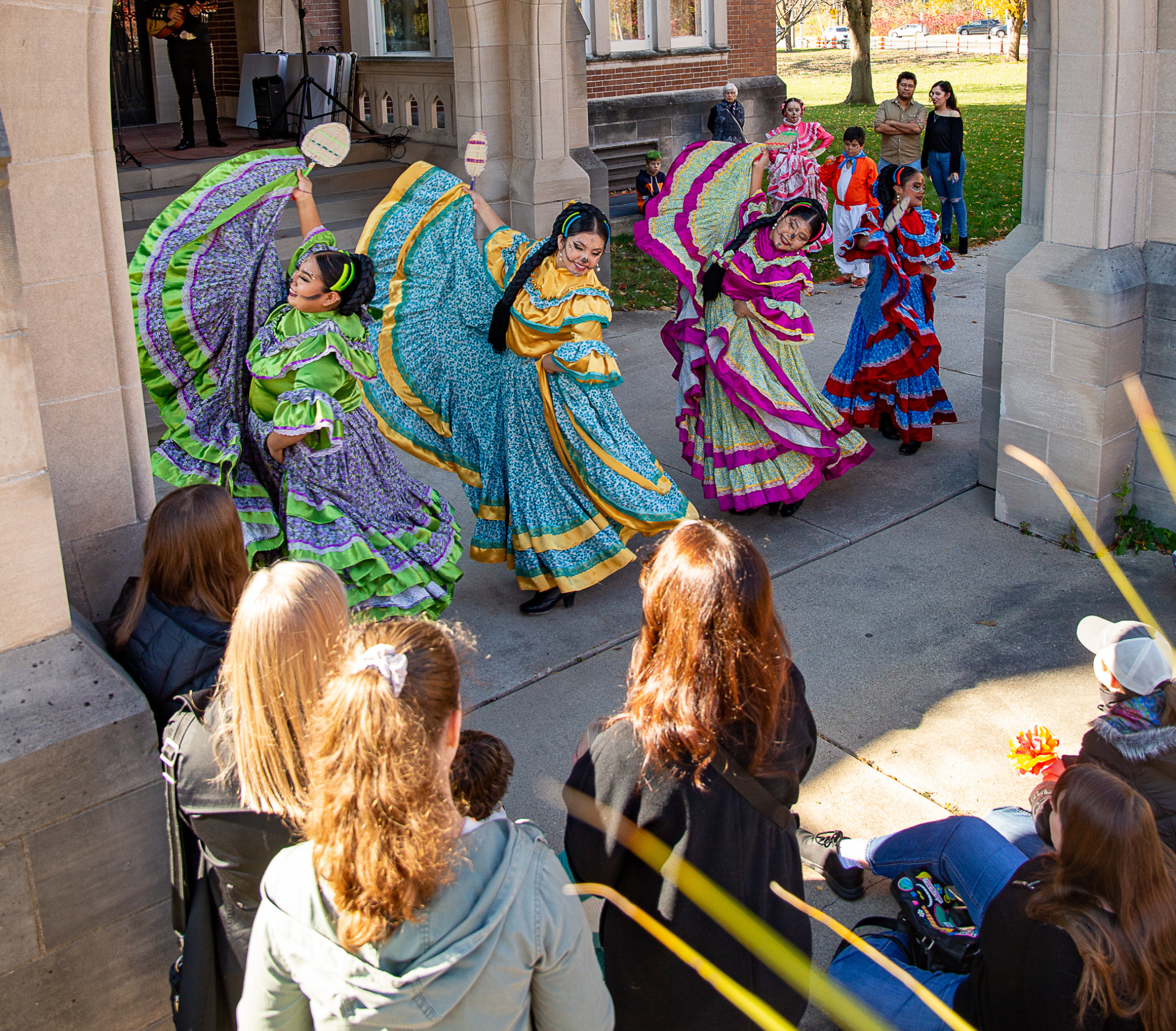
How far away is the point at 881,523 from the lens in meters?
6.07

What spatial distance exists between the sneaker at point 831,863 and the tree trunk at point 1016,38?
124 feet

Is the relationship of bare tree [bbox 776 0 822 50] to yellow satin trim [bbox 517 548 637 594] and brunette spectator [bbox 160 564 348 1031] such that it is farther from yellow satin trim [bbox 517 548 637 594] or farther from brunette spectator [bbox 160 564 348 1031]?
brunette spectator [bbox 160 564 348 1031]

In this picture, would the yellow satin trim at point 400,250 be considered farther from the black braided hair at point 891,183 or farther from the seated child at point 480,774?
the seated child at point 480,774

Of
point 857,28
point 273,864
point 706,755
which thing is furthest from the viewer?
point 857,28

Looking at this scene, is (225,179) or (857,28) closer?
(225,179)

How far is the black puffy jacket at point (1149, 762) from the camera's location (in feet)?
8.65

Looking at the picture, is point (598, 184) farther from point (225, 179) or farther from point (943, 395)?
point (225, 179)

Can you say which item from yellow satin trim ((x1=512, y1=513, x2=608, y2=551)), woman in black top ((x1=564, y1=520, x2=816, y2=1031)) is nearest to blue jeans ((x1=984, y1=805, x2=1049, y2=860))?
woman in black top ((x1=564, y1=520, x2=816, y2=1031))

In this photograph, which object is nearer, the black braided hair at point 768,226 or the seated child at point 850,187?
the black braided hair at point 768,226

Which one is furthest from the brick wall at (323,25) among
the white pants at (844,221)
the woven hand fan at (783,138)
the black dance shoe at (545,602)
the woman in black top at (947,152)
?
the black dance shoe at (545,602)

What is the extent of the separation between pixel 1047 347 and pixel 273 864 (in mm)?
4824

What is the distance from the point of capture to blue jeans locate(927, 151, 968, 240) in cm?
1241

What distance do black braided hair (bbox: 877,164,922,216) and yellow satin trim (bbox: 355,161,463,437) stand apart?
9.23 ft

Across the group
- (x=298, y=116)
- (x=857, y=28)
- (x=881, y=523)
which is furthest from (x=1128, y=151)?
(x=857, y=28)
